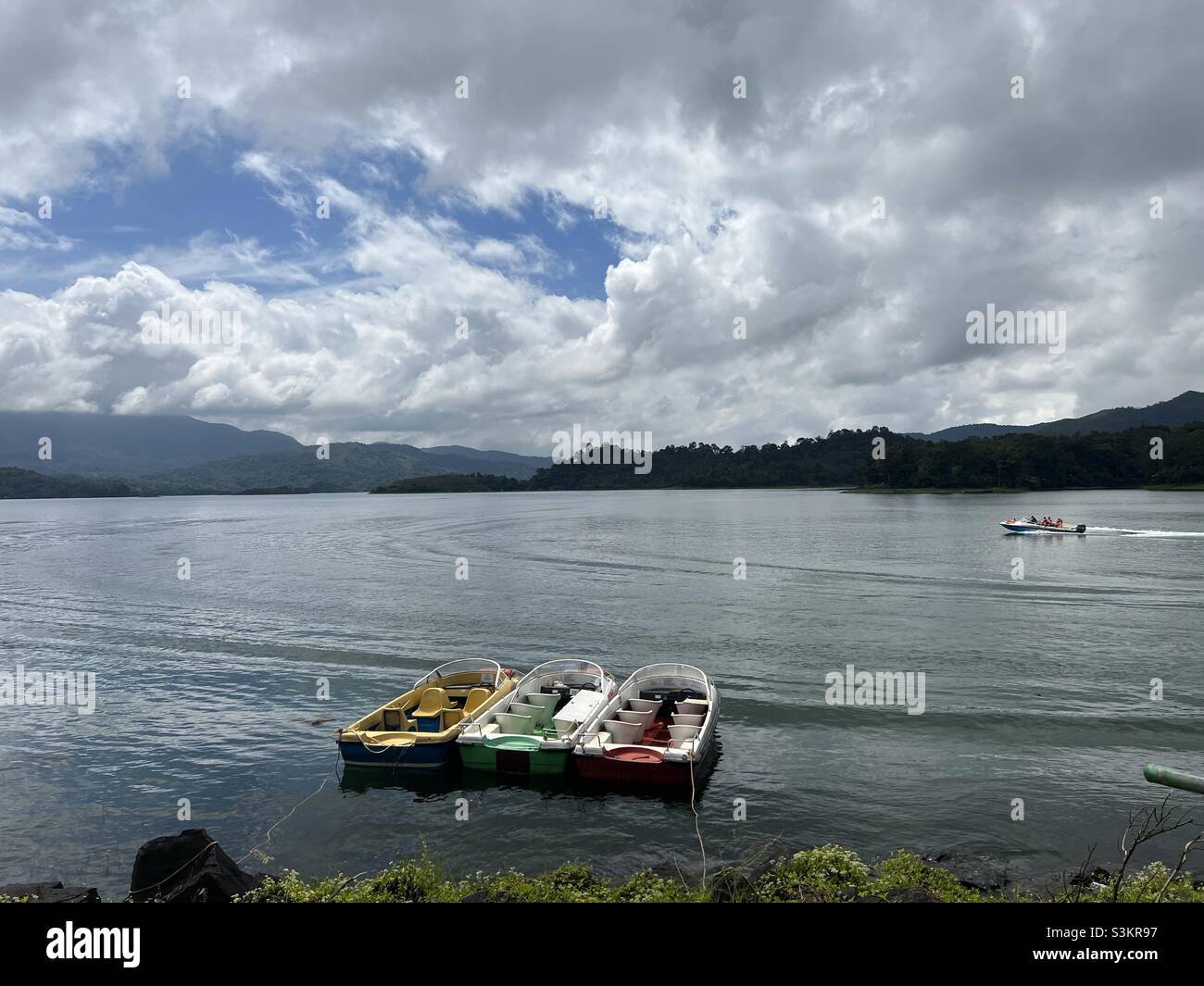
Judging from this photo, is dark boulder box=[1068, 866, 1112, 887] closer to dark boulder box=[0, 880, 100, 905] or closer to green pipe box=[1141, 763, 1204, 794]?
green pipe box=[1141, 763, 1204, 794]

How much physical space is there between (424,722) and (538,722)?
4.55m

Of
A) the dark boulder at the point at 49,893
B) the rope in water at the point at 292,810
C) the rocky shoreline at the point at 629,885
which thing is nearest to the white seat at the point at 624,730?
the rocky shoreline at the point at 629,885

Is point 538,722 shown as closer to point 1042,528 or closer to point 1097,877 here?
point 1097,877

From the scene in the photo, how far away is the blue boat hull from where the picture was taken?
23812 mm

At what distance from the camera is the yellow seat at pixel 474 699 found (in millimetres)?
28750

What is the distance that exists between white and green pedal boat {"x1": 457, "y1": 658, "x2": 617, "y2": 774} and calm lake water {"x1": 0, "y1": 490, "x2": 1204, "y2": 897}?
86 cm

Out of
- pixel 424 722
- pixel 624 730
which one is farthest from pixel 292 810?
pixel 624 730

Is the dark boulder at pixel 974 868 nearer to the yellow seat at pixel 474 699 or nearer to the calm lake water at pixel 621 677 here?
the calm lake water at pixel 621 677

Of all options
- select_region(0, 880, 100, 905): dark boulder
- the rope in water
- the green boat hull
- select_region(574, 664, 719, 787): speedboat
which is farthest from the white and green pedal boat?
select_region(0, 880, 100, 905): dark boulder

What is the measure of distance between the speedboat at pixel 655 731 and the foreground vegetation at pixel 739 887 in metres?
5.92
